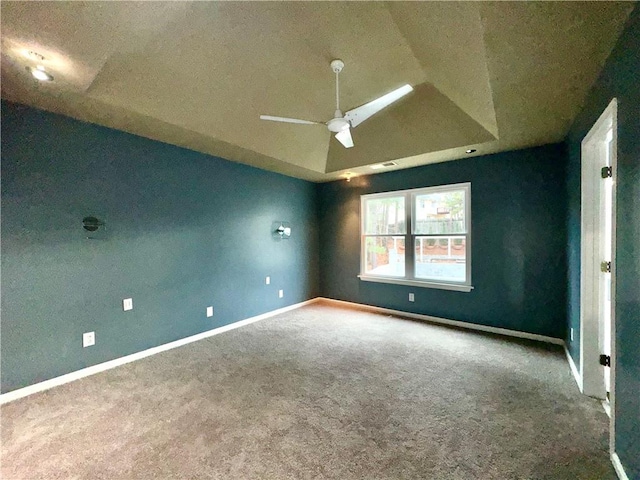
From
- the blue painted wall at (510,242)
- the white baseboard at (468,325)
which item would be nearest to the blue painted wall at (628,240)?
the blue painted wall at (510,242)

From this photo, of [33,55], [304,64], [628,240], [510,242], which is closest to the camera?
[628,240]

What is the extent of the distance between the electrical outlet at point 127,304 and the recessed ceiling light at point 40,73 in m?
2.06

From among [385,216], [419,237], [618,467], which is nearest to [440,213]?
[419,237]

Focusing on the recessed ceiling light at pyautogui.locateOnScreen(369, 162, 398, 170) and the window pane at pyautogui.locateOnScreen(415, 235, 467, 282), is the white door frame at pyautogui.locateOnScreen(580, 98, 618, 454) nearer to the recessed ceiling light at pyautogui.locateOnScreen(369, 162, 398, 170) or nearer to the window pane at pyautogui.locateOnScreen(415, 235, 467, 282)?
the window pane at pyautogui.locateOnScreen(415, 235, 467, 282)

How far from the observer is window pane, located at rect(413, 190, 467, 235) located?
4.19m

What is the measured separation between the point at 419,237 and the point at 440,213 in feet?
1.62

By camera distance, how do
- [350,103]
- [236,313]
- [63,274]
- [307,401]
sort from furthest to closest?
[236,313] → [350,103] → [63,274] → [307,401]

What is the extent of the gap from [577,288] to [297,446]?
2.82 metres

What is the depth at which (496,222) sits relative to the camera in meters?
3.84

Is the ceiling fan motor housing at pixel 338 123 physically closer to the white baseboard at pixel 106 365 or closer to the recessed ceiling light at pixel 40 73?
the recessed ceiling light at pixel 40 73

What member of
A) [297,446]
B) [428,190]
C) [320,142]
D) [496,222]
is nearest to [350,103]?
[320,142]

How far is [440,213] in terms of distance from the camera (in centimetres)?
436

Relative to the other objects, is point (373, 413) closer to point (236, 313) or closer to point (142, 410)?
point (142, 410)

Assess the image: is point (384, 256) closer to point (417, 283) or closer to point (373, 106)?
point (417, 283)
